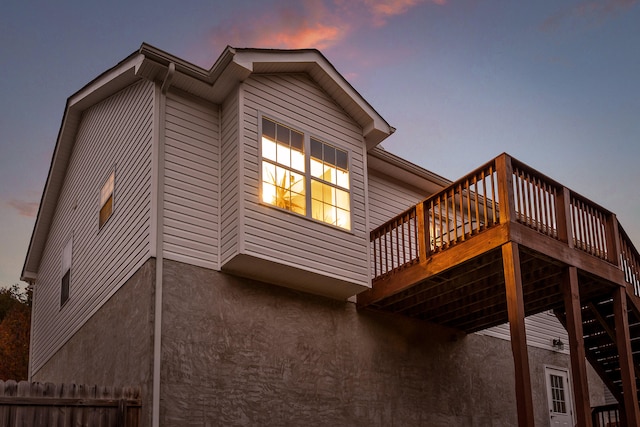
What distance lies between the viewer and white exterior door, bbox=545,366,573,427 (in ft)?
60.0

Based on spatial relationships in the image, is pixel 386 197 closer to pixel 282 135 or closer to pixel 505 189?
pixel 282 135

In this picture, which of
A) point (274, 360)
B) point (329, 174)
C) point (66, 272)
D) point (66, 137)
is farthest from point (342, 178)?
point (66, 137)

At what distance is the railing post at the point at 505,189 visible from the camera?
11.9m

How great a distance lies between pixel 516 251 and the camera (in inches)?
461

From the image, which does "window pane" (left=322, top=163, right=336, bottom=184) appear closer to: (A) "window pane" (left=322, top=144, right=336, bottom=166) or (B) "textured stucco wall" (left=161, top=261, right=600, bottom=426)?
(A) "window pane" (left=322, top=144, right=336, bottom=166)

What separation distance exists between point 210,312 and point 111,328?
2.19 metres

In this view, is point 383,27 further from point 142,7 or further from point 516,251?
point 516,251

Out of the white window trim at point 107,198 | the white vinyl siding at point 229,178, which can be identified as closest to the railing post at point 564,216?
the white vinyl siding at point 229,178

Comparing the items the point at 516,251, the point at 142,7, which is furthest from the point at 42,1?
the point at 516,251

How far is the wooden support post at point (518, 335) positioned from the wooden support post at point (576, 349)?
117cm

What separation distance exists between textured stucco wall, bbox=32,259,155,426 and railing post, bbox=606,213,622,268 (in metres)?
8.20

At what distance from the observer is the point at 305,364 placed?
13328 millimetres

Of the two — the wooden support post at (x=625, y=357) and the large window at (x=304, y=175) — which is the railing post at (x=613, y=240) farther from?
the large window at (x=304, y=175)

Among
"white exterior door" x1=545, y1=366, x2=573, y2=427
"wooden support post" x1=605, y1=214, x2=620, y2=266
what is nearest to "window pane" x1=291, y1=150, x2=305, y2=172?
"wooden support post" x1=605, y1=214, x2=620, y2=266
